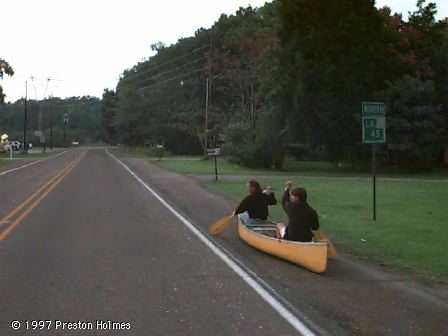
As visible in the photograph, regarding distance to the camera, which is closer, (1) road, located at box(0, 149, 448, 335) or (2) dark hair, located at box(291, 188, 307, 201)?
(1) road, located at box(0, 149, 448, 335)

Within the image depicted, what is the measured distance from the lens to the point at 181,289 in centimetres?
743

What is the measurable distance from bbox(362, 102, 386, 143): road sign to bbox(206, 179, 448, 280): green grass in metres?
2.04

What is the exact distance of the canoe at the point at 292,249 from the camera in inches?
329

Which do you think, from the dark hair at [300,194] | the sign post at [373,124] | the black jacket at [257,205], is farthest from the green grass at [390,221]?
the sign post at [373,124]

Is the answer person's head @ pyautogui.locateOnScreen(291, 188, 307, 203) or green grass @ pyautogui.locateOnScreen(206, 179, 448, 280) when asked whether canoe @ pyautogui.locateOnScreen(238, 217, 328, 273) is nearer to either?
person's head @ pyautogui.locateOnScreen(291, 188, 307, 203)

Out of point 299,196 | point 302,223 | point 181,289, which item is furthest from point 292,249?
point 181,289

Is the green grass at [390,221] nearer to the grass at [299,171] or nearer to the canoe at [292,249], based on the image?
the canoe at [292,249]

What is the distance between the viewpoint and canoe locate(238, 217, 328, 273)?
8.35m

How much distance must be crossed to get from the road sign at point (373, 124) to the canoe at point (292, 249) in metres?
4.55

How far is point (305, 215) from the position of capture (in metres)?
9.13

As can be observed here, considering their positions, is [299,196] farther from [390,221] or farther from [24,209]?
[24,209]

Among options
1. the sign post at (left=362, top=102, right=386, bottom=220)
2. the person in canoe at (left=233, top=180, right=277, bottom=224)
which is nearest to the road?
the person in canoe at (left=233, top=180, right=277, bottom=224)

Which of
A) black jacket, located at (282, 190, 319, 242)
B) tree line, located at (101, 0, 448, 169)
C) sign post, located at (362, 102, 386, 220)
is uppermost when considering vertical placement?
tree line, located at (101, 0, 448, 169)

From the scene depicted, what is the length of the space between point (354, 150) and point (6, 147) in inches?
2442
